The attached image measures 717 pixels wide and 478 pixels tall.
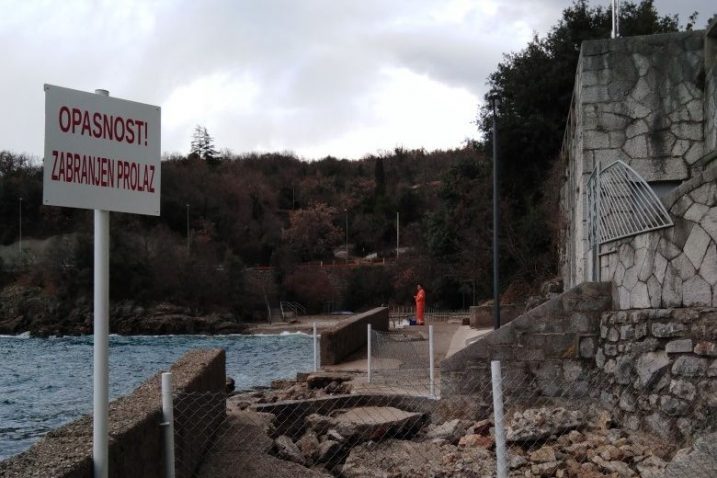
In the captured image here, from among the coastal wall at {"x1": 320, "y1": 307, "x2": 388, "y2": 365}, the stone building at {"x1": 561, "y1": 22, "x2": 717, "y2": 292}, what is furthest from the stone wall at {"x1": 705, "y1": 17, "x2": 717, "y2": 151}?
the coastal wall at {"x1": 320, "y1": 307, "x2": 388, "y2": 365}

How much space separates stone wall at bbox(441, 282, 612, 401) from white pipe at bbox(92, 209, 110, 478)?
5740mm

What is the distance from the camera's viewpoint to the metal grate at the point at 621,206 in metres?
7.43

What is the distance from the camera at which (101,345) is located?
12.7ft

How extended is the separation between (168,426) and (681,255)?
4648 mm

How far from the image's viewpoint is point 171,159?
4872 inches

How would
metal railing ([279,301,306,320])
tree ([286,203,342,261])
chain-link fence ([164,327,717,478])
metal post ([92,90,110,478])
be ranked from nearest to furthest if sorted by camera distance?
metal post ([92,90,110,478]) < chain-link fence ([164,327,717,478]) < metal railing ([279,301,306,320]) < tree ([286,203,342,261])

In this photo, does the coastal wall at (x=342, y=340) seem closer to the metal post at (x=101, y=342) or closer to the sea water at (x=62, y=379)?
the sea water at (x=62, y=379)

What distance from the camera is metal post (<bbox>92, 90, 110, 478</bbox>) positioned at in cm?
389

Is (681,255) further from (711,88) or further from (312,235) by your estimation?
(312,235)

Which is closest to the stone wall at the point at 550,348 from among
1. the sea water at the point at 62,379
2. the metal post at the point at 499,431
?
the metal post at the point at 499,431

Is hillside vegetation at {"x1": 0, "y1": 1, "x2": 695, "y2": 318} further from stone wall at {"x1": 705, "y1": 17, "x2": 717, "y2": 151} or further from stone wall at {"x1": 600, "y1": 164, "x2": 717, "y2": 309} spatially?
stone wall at {"x1": 600, "y1": 164, "x2": 717, "y2": 309}

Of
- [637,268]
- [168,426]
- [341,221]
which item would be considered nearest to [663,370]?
[637,268]

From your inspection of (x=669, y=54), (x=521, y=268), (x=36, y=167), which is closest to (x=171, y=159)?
(x=36, y=167)

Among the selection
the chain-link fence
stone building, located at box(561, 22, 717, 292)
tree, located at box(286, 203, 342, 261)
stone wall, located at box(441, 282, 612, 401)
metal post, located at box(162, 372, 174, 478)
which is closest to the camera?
metal post, located at box(162, 372, 174, 478)
